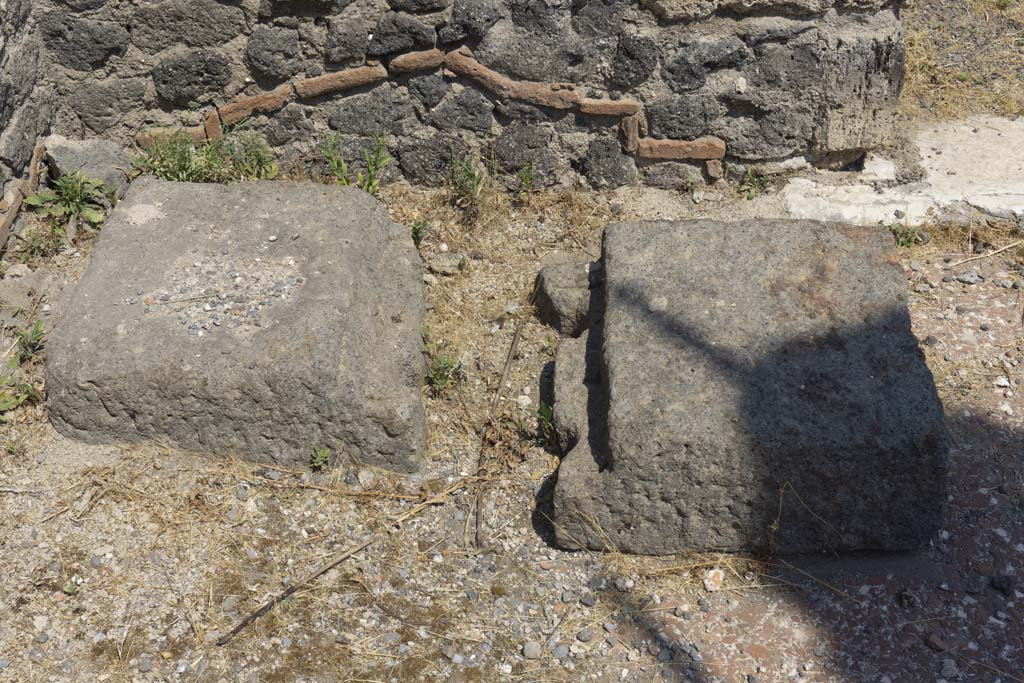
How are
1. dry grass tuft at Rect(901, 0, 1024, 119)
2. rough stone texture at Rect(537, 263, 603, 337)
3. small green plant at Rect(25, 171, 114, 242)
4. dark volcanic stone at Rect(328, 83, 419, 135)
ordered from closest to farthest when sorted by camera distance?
rough stone texture at Rect(537, 263, 603, 337) < small green plant at Rect(25, 171, 114, 242) < dark volcanic stone at Rect(328, 83, 419, 135) < dry grass tuft at Rect(901, 0, 1024, 119)

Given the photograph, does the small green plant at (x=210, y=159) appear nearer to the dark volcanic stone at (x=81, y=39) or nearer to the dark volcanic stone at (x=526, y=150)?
the dark volcanic stone at (x=81, y=39)

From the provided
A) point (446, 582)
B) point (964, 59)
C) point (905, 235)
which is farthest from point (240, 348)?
point (964, 59)

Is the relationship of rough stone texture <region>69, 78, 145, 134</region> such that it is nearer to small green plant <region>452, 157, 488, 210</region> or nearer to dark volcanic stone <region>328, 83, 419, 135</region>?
dark volcanic stone <region>328, 83, 419, 135</region>

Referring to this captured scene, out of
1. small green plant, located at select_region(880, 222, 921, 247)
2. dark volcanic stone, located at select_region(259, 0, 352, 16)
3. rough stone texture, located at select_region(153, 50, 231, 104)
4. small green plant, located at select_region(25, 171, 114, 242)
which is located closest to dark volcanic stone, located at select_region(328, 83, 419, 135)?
dark volcanic stone, located at select_region(259, 0, 352, 16)

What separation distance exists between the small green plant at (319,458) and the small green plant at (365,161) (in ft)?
4.24

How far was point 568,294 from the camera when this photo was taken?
361cm

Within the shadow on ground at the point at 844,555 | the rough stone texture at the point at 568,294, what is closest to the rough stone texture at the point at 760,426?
the shadow on ground at the point at 844,555

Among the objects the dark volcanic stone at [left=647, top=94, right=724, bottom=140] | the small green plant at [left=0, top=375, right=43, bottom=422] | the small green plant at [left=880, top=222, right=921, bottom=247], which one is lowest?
the small green plant at [left=0, top=375, right=43, bottom=422]

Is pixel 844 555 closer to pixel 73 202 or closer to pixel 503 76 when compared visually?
pixel 503 76

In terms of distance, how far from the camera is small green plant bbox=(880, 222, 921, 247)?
397cm

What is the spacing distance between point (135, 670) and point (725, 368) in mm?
1781

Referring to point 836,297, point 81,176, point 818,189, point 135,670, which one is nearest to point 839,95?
point 818,189

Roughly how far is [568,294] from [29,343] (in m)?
1.80

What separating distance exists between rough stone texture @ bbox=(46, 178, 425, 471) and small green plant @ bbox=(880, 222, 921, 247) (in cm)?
189
